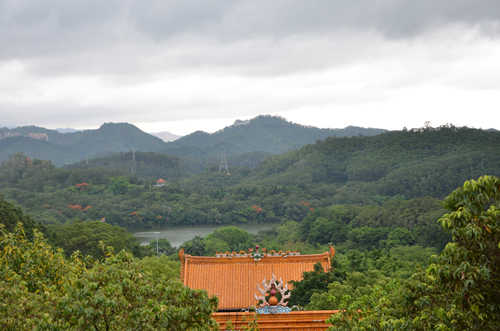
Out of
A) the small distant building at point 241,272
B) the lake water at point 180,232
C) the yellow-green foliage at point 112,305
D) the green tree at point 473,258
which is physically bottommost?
the lake water at point 180,232

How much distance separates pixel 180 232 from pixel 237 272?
54775mm

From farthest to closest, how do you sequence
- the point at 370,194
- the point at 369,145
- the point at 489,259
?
the point at 369,145, the point at 370,194, the point at 489,259

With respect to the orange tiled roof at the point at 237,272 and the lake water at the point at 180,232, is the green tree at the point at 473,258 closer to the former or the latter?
the orange tiled roof at the point at 237,272

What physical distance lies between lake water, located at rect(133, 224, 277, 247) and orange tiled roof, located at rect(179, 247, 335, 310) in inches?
1713

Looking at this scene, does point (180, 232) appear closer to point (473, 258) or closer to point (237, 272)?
point (237, 272)

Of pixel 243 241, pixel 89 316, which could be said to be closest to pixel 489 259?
pixel 89 316

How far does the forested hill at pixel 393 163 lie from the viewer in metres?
75.3

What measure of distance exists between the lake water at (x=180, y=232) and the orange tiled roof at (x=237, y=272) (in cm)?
4351

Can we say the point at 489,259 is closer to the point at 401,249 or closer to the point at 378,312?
the point at 378,312

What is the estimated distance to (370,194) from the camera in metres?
83.9

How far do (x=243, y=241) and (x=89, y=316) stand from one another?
150 feet

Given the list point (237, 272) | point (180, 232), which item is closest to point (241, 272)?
point (237, 272)

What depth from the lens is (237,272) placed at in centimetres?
1538

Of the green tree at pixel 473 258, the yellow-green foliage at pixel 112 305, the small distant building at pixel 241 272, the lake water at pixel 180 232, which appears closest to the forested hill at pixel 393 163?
the lake water at pixel 180 232
